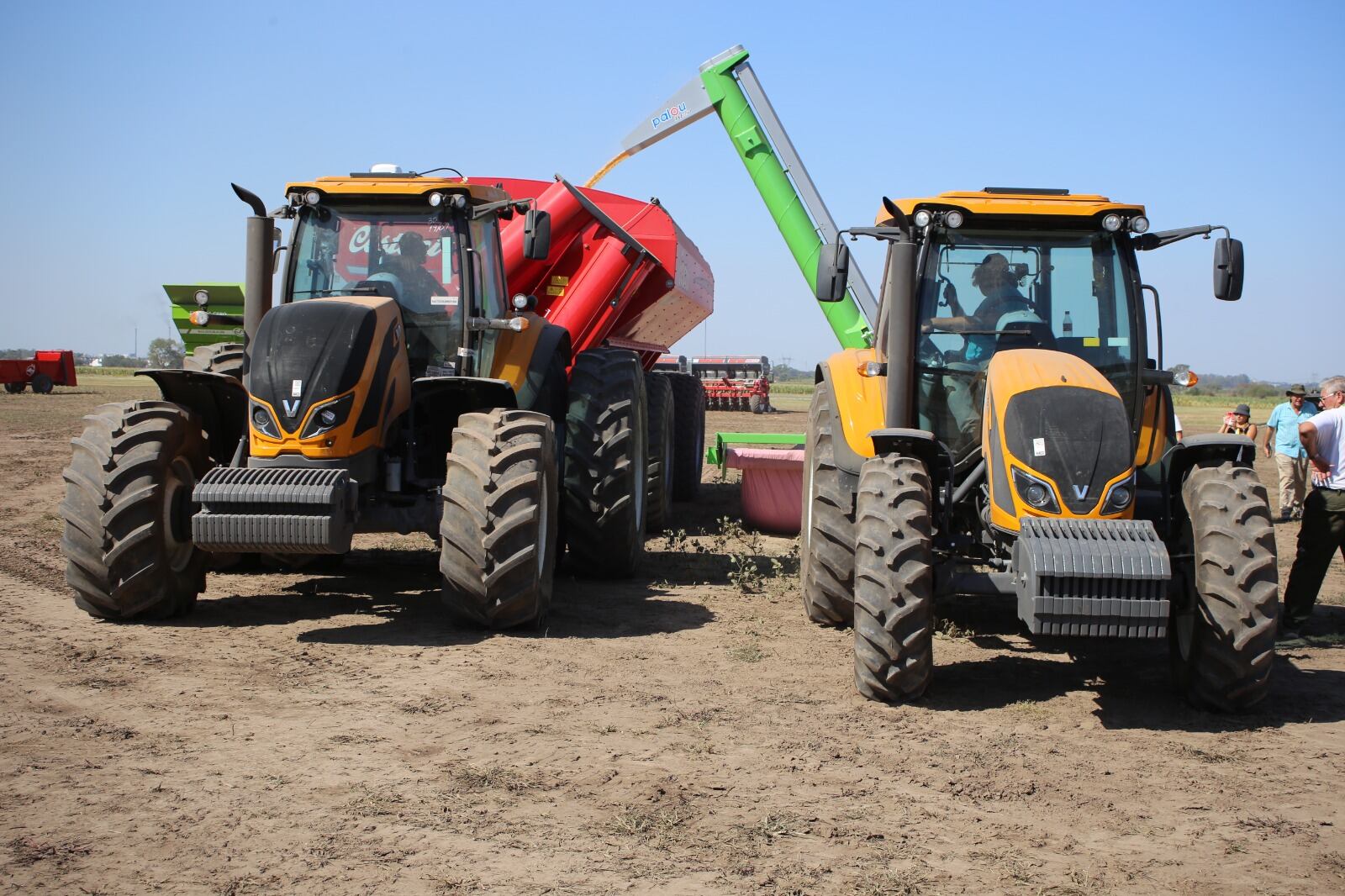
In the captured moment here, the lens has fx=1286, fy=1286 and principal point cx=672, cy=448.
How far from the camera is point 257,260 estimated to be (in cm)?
772

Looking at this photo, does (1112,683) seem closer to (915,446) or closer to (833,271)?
(915,446)

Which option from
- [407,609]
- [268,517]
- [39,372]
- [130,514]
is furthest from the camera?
[39,372]

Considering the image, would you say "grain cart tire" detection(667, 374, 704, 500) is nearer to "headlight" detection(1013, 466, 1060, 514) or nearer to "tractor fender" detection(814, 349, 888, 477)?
"tractor fender" detection(814, 349, 888, 477)

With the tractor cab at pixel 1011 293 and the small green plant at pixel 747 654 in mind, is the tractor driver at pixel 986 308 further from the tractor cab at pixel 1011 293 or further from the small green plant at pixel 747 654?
the small green plant at pixel 747 654

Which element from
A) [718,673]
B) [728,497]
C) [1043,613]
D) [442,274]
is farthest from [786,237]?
[1043,613]

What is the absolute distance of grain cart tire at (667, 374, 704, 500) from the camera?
1370 centimetres

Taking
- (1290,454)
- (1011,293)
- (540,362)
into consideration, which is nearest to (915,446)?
(1011,293)

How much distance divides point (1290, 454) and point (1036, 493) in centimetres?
957

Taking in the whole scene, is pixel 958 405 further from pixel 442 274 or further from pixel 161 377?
pixel 161 377

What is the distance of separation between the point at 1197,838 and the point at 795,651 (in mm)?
2950

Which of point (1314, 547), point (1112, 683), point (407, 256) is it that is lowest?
point (1112, 683)

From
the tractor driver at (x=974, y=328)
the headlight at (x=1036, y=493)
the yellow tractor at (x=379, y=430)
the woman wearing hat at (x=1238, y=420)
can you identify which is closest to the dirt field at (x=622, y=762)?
the yellow tractor at (x=379, y=430)

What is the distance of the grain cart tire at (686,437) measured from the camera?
13695 mm

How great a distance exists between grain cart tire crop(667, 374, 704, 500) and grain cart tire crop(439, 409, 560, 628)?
647 cm
